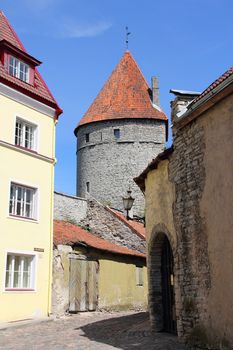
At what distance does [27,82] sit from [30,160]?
326 cm

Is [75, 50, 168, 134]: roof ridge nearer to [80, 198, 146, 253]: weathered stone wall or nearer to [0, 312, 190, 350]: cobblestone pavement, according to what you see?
[80, 198, 146, 253]: weathered stone wall

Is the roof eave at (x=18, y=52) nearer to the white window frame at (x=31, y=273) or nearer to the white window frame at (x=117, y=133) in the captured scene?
the white window frame at (x=31, y=273)

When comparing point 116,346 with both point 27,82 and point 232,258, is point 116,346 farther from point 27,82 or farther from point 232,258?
point 27,82

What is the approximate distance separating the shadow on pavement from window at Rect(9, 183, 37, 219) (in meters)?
4.60

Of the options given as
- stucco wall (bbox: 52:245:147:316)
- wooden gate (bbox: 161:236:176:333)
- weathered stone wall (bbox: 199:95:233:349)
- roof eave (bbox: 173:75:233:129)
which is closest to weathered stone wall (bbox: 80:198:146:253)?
stucco wall (bbox: 52:245:147:316)

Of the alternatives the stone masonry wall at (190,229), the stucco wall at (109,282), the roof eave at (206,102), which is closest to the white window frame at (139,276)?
the stucco wall at (109,282)

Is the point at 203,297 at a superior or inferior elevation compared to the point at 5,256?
inferior

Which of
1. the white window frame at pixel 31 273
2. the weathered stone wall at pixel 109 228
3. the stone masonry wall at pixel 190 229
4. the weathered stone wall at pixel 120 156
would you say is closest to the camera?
the stone masonry wall at pixel 190 229

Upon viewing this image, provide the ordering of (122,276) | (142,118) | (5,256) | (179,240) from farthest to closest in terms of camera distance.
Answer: (142,118), (122,276), (5,256), (179,240)

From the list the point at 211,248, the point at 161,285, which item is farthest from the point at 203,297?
the point at 161,285

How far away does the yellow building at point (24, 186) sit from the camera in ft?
52.0

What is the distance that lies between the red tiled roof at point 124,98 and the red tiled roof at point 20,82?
52.9 ft

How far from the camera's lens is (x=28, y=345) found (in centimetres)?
1102

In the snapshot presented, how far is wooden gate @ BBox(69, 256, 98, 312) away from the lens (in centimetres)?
1875
